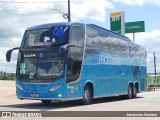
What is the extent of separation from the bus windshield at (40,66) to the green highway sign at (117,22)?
2681 cm

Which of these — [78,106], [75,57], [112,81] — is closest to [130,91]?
[112,81]

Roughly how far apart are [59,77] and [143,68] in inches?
545

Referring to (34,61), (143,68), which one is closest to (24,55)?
(34,61)

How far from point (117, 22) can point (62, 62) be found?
29.0m

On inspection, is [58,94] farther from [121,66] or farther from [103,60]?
[121,66]

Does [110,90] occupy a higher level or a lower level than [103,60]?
lower

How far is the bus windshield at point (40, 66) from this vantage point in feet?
57.9

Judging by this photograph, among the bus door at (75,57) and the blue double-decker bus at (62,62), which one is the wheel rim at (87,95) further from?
the bus door at (75,57)

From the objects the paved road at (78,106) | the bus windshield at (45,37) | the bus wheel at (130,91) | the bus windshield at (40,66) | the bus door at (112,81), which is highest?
the bus windshield at (45,37)

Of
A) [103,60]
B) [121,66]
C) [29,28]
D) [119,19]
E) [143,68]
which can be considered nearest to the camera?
[29,28]

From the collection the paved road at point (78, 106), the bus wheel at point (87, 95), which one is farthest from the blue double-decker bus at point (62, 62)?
the paved road at point (78, 106)

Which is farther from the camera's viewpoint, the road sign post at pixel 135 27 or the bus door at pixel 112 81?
the road sign post at pixel 135 27

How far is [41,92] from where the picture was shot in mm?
17719

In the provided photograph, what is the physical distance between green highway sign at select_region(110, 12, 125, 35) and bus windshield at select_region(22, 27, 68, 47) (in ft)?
86.0
